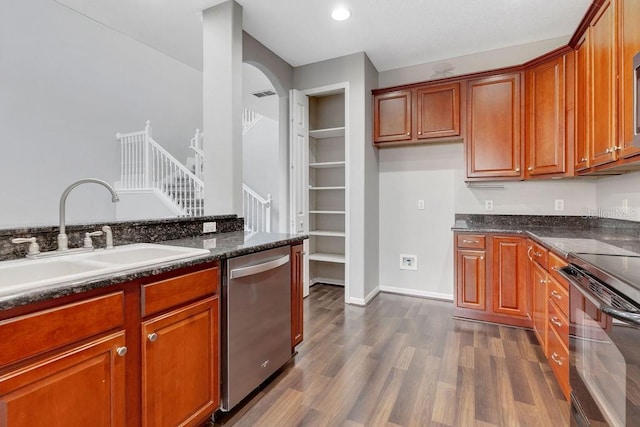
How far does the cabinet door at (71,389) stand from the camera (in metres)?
0.93

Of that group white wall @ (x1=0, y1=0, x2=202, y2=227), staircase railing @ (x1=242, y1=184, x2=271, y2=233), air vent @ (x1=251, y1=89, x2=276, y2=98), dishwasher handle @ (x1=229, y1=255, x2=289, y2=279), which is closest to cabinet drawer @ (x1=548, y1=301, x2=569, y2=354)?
dishwasher handle @ (x1=229, y1=255, x2=289, y2=279)

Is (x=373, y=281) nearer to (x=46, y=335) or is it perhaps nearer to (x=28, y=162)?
(x=46, y=335)

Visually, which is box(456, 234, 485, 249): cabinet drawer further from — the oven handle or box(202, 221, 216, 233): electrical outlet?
box(202, 221, 216, 233): electrical outlet

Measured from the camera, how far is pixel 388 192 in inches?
158

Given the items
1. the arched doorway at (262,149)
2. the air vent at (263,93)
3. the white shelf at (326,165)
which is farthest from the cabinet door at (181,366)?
the air vent at (263,93)

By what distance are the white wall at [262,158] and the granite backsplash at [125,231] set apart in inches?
130

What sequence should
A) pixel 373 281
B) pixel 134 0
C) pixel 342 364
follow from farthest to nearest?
pixel 373 281, pixel 134 0, pixel 342 364

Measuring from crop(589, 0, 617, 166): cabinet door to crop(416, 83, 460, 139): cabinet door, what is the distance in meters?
1.20

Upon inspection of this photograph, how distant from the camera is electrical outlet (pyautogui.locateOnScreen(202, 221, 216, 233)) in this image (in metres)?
2.38

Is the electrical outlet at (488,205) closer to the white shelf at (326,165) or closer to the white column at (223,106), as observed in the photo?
the white shelf at (326,165)

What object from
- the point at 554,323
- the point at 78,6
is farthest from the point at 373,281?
the point at 78,6

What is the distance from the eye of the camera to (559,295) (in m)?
1.90

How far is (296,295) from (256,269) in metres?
0.59

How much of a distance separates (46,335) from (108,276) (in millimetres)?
235
